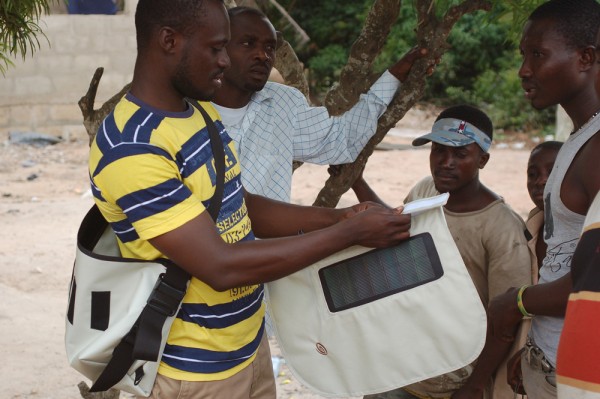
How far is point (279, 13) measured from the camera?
4.64 m

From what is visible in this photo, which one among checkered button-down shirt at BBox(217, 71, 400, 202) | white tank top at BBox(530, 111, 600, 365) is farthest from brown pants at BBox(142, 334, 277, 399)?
white tank top at BBox(530, 111, 600, 365)

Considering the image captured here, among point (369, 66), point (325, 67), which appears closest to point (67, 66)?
point (325, 67)

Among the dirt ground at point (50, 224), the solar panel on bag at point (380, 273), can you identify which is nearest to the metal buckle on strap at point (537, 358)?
the solar panel on bag at point (380, 273)

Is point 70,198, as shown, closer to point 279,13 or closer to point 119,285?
point 279,13

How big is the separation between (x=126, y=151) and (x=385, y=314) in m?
0.81

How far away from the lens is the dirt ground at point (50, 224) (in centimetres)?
471

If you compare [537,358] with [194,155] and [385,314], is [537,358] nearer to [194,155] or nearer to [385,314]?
[385,314]

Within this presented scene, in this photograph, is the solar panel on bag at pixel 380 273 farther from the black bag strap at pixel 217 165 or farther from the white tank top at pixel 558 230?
the black bag strap at pixel 217 165

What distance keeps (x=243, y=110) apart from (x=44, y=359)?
2774 millimetres

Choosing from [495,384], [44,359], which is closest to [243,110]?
[495,384]

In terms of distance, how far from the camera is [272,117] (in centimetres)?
283

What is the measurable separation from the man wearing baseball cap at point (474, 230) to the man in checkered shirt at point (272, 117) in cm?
24

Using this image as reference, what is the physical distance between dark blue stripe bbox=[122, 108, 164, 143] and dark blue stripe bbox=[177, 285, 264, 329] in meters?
0.43

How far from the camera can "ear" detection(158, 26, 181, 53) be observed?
6.33 feet
